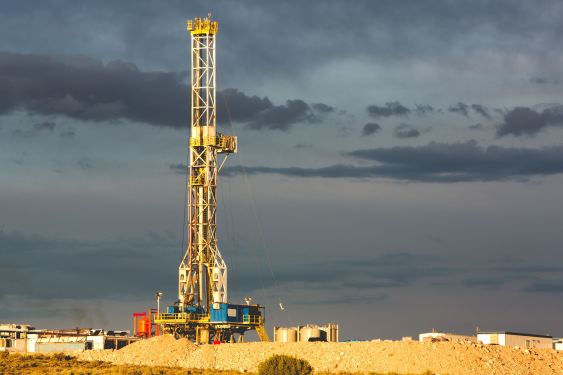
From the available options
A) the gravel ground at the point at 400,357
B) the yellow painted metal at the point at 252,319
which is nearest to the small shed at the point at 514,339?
the gravel ground at the point at 400,357

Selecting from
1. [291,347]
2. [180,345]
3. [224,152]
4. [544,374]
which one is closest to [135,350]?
[180,345]

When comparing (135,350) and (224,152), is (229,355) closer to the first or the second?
(135,350)

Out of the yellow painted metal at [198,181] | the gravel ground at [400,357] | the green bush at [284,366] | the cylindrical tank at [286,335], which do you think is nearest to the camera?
the green bush at [284,366]

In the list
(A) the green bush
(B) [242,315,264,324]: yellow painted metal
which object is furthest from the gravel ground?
(B) [242,315,264,324]: yellow painted metal

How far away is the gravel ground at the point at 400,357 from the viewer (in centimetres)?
8669

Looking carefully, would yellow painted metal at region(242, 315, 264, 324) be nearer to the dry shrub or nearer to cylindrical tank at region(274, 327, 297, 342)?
cylindrical tank at region(274, 327, 297, 342)

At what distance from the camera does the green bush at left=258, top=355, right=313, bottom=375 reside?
8294cm

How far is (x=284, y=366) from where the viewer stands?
83.9 m

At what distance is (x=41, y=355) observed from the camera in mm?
115250

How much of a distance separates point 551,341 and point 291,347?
29.5 metres

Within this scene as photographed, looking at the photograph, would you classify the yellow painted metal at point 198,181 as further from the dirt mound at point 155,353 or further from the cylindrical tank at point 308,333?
the cylindrical tank at point 308,333

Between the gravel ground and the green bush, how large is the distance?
15.9 feet

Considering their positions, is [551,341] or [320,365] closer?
[320,365]

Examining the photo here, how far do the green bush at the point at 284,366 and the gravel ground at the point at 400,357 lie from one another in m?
4.86
